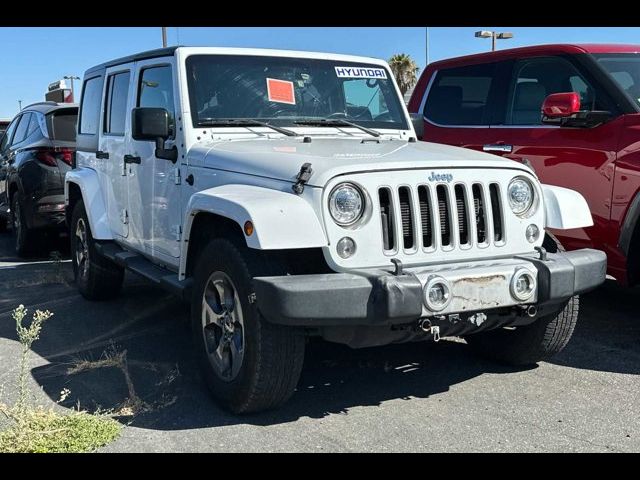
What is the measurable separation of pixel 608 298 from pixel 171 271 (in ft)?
12.6

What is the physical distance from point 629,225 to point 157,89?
3348mm

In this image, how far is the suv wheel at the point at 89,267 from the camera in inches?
246

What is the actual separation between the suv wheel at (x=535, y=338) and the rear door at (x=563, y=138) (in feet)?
3.08

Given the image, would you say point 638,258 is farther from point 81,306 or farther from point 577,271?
point 81,306

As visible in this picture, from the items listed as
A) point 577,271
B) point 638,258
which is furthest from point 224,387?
point 638,258

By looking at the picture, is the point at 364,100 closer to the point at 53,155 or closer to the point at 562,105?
the point at 562,105

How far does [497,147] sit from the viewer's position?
19.1 ft

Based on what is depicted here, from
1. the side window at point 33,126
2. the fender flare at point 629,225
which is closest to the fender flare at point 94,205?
the side window at point 33,126

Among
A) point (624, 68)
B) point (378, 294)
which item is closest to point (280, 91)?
point (378, 294)

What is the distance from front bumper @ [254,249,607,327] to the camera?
126 inches

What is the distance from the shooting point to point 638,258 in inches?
190

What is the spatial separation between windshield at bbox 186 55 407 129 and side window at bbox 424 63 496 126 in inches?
44.9

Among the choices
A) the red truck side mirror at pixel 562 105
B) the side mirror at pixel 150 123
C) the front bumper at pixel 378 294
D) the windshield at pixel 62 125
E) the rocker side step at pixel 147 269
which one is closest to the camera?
the front bumper at pixel 378 294

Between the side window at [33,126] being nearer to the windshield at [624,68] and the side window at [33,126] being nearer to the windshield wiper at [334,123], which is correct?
the windshield wiper at [334,123]
